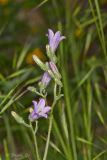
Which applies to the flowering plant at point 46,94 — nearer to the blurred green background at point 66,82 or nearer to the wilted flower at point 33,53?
the blurred green background at point 66,82

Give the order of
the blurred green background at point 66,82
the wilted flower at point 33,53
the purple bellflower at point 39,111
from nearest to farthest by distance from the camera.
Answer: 1. the purple bellflower at point 39,111
2. the blurred green background at point 66,82
3. the wilted flower at point 33,53

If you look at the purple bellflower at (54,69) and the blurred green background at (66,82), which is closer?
the purple bellflower at (54,69)

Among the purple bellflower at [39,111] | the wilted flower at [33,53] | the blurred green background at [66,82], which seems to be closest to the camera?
the purple bellflower at [39,111]

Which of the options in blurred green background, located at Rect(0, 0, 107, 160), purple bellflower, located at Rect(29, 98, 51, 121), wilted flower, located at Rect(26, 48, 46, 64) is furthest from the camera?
wilted flower, located at Rect(26, 48, 46, 64)

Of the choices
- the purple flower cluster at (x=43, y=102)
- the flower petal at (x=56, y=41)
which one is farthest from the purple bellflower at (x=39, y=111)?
the flower petal at (x=56, y=41)

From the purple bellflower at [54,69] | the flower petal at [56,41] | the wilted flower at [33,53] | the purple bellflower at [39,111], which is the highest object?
the wilted flower at [33,53]

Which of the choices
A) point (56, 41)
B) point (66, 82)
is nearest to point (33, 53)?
point (66, 82)

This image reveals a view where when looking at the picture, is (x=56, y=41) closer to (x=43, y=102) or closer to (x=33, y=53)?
(x=43, y=102)

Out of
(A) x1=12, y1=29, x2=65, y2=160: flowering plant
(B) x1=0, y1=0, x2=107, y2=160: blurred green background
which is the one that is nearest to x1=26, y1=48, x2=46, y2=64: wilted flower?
(B) x1=0, y1=0, x2=107, y2=160: blurred green background

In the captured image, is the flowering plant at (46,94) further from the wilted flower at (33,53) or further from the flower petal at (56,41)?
the wilted flower at (33,53)

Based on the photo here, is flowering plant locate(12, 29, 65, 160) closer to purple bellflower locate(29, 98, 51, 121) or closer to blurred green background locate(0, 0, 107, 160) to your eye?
purple bellflower locate(29, 98, 51, 121)

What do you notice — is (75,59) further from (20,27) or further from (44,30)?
(20,27)

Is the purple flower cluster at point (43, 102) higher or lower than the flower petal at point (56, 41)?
lower
